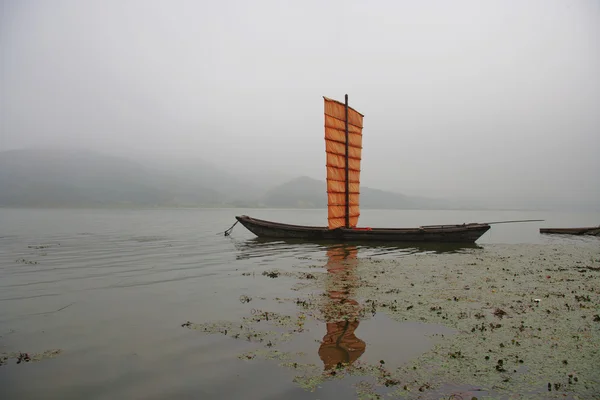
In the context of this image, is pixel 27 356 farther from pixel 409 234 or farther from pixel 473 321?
pixel 409 234

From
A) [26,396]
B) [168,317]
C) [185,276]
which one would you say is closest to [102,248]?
[185,276]

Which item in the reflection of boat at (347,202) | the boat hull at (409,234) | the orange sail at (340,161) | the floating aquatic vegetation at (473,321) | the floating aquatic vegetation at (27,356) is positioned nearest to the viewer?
the floating aquatic vegetation at (473,321)

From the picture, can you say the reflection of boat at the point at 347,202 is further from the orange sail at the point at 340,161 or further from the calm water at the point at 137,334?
the calm water at the point at 137,334

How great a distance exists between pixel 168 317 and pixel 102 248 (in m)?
17.3

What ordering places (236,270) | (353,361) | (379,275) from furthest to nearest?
(236,270)
(379,275)
(353,361)

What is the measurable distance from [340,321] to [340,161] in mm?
19543

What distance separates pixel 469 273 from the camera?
13953mm

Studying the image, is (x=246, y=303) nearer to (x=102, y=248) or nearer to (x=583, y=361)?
(x=583, y=361)

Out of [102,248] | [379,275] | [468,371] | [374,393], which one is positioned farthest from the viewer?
[102,248]

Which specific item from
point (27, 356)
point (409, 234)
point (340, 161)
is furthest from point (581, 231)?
point (27, 356)

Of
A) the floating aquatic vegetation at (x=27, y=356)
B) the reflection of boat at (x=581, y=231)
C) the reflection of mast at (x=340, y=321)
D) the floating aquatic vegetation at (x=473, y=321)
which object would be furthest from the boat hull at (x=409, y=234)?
the floating aquatic vegetation at (x=27, y=356)

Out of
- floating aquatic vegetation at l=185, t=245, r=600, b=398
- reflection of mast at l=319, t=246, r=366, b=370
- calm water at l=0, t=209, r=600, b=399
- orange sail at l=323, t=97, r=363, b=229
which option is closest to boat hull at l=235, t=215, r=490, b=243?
orange sail at l=323, t=97, r=363, b=229

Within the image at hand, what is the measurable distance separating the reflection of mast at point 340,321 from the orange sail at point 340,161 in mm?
11755

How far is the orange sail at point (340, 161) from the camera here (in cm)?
2561
